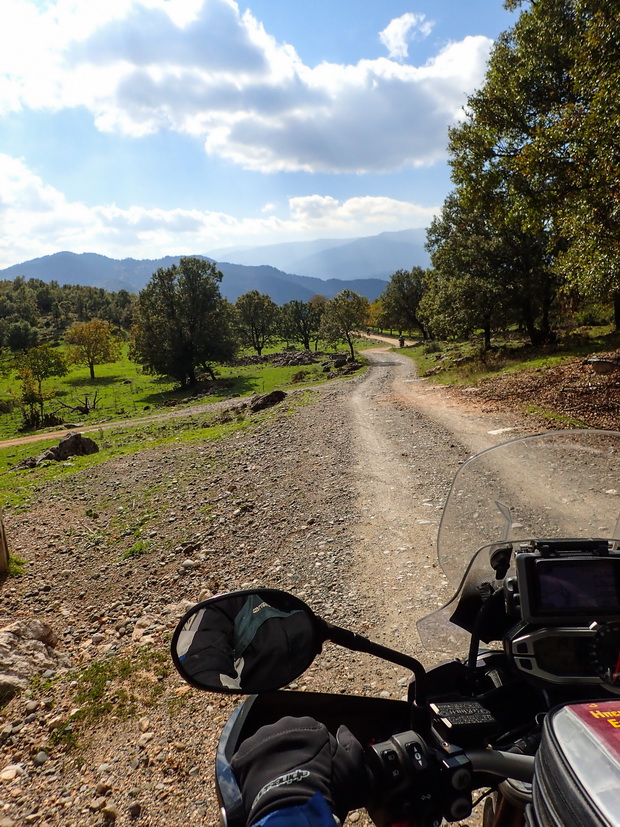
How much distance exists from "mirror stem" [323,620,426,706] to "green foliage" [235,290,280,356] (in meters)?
82.7

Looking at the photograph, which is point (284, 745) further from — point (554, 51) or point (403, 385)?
point (403, 385)

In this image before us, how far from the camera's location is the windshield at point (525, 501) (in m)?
2.49

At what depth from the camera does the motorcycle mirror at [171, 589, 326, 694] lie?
200cm

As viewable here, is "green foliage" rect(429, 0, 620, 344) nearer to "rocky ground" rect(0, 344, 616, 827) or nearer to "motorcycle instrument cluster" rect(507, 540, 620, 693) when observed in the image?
"rocky ground" rect(0, 344, 616, 827)

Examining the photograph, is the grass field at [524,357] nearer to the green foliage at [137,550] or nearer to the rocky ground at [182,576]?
the rocky ground at [182,576]

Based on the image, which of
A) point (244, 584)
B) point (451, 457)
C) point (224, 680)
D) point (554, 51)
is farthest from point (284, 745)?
point (554, 51)

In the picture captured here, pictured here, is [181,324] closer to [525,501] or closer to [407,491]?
[407,491]

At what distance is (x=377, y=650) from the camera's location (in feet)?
6.15

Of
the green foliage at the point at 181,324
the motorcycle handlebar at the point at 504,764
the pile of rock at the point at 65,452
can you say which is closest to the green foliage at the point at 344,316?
the green foliage at the point at 181,324

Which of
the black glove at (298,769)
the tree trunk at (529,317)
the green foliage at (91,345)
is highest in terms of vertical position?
the green foliage at (91,345)

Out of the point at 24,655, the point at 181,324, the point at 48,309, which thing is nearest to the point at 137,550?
the point at 24,655

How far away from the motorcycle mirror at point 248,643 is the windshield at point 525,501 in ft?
2.68

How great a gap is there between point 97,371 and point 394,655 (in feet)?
241

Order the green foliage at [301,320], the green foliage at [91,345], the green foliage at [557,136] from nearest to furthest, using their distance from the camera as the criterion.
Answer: the green foliage at [557,136] < the green foliage at [91,345] < the green foliage at [301,320]
